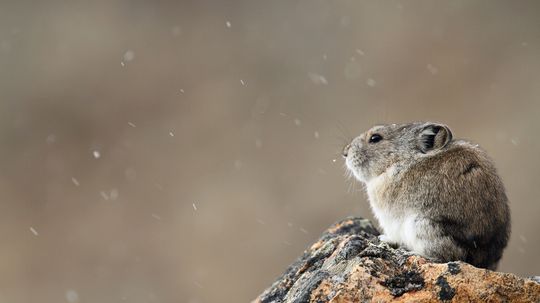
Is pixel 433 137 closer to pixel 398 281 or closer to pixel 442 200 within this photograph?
pixel 442 200

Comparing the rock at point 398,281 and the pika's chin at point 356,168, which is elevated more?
the pika's chin at point 356,168

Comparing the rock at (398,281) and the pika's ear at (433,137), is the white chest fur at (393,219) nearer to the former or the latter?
the rock at (398,281)

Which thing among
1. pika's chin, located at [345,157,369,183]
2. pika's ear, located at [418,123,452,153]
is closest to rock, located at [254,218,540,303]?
pika's ear, located at [418,123,452,153]

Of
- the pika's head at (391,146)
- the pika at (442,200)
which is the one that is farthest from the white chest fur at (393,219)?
the pika's head at (391,146)

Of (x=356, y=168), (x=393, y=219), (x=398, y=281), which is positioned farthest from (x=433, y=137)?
(x=398, y=281)

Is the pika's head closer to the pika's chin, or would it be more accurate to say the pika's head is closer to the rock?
the pika's chin

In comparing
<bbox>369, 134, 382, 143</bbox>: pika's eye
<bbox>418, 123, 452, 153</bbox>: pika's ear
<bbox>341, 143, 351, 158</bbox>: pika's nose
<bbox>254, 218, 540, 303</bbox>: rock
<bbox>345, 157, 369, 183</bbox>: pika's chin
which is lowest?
<bbox>254, 218, 540, 303</bbox>: rock

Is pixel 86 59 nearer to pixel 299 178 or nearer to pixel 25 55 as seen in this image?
pixel 25 55

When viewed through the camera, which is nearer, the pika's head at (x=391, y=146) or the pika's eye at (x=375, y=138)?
the pika's head at (x=391, y=146)
